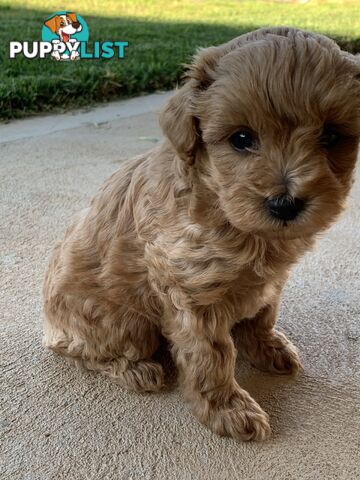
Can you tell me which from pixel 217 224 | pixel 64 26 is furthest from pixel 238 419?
pixel 64 26

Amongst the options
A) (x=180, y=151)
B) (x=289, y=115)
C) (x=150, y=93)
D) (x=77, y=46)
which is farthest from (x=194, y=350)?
(x=77, y=46)

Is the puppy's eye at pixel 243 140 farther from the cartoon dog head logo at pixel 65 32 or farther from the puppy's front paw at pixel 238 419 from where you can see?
the cartoon dog head logo at pixel 65 32

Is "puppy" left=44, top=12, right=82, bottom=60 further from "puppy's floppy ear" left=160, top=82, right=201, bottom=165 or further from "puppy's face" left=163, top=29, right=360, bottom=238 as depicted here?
"puppy's face" left=163, top=29, right=360, bottom=238

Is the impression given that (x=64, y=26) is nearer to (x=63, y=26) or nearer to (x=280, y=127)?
(x=63, y=26)

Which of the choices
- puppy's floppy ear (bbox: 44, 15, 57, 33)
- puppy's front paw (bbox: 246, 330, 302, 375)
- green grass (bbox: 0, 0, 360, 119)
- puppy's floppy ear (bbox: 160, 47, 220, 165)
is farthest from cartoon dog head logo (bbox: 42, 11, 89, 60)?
puppy's floppy ear (bbox: 160, 47, 220, 165)

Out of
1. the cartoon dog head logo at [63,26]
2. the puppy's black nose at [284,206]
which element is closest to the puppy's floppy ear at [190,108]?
the puppy's black nose at [284,206]

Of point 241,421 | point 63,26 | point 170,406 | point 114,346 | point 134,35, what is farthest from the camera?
point 134,35
